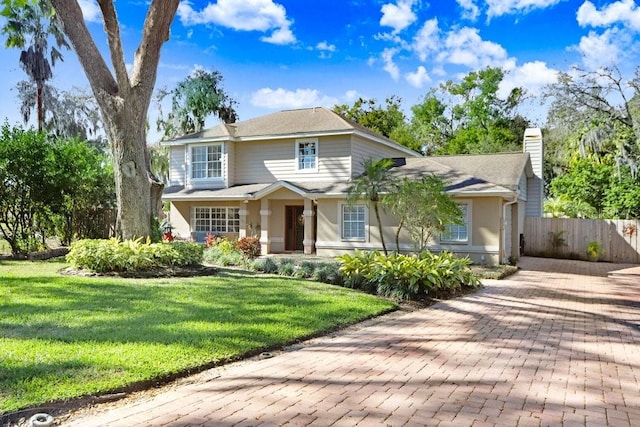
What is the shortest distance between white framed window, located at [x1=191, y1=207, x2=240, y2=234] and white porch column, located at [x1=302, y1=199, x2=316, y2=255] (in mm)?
3731

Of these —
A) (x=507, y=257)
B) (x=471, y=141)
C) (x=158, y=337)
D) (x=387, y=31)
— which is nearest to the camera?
(x=158, y=337)

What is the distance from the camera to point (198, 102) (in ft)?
112

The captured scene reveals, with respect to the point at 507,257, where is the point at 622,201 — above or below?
above

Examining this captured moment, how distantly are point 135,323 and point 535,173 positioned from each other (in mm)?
20055

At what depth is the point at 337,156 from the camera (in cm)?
2064

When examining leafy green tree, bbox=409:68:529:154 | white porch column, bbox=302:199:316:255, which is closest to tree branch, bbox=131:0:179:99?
white porch column, bbox=302:199:316:255

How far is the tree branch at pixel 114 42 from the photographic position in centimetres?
1295

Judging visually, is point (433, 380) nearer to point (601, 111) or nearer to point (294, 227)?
point (294, 227)

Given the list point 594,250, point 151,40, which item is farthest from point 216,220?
point 594,250

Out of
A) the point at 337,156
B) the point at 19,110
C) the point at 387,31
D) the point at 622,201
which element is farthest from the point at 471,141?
the point at 19,110

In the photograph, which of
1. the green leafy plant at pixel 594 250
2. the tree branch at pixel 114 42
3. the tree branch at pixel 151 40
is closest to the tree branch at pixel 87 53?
the tree branch at pixel 114 42

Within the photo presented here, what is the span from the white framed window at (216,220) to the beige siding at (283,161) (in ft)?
5.18

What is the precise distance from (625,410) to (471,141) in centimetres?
3571

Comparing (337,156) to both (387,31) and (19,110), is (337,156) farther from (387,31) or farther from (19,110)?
(19,110)
